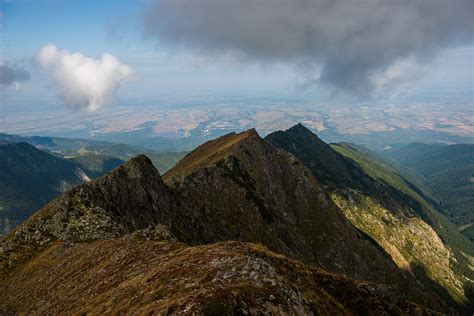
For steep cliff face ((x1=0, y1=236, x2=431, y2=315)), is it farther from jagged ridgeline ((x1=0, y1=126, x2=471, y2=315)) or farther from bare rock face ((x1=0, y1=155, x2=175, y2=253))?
bare rock face ((x1=0, y1=155, x2=175, y2=253))

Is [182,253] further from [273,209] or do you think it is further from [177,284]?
[273,209]

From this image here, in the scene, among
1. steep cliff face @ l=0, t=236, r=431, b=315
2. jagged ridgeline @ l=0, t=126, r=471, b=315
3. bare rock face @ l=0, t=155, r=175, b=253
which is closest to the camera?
steep cliff face @ l=0, t=236, r=431, b=315

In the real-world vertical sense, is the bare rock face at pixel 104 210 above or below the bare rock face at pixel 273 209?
above

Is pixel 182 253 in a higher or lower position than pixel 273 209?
higher

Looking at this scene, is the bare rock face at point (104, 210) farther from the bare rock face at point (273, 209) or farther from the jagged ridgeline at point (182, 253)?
the bare rock face at point (273, 209)

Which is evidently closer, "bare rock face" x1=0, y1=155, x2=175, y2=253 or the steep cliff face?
the steep cliff face

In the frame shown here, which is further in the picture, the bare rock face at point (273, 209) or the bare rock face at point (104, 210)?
the bare rock face at point (273, 209)

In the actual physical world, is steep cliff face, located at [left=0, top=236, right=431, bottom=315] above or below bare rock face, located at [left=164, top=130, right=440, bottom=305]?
above

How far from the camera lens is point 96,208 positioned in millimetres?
72312

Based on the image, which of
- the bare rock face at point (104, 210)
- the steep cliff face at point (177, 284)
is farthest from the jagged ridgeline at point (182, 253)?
the bare rock face at point (104, 210)

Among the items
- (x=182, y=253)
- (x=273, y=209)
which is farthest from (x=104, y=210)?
(x=273, y=209)

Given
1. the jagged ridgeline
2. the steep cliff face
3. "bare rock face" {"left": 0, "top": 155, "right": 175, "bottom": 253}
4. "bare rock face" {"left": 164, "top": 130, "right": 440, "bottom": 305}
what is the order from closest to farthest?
the steep cliff face < the jagged ridgeline < "bare rock face" {"left": 0, "top": 155, "right": 175, "bottom": 253} < "bare rock face" {"left": 164, "top": 130, "right": 440, "bottom": 305}

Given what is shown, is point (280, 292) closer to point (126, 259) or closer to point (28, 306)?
point (126, 259)

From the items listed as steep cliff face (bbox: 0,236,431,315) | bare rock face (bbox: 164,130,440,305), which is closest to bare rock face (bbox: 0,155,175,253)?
steep cliff face (bbox: 0,236,431,315)
